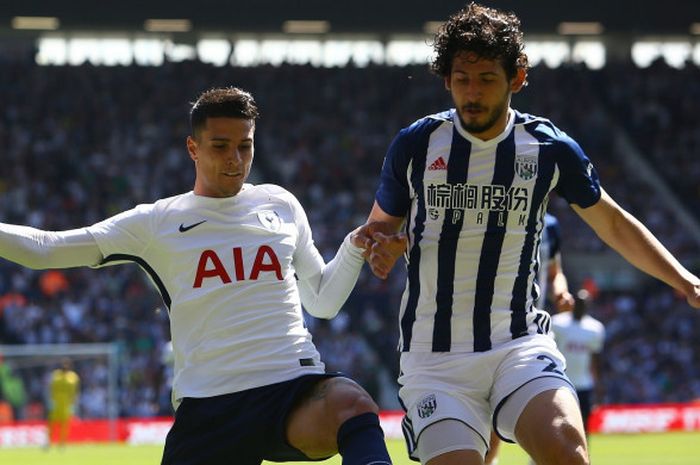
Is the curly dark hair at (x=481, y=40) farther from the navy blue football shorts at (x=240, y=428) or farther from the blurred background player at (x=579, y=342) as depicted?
the blurred background player at (x=579, y=342)

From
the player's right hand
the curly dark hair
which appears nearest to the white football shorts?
the player's right hand

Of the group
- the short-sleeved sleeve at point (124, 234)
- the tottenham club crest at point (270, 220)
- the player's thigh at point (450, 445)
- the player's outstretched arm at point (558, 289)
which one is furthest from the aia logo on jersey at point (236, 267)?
the player's outstretched arm at point (558, 289)

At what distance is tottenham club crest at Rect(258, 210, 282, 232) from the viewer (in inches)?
247

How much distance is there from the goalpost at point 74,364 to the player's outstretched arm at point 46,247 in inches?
839

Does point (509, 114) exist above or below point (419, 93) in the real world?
above

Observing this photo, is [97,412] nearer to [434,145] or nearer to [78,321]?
[78,321]

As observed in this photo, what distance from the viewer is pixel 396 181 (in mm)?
6203

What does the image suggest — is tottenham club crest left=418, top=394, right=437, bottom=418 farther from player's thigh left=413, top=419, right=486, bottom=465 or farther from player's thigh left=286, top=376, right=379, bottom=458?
player's thigh left=286, top=376, right=379, bottom=458

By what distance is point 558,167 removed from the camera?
6188 mm

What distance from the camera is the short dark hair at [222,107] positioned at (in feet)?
20.5

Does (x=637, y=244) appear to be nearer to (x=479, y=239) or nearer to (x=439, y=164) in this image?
(x=479, y=239)

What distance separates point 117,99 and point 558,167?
31.1 m

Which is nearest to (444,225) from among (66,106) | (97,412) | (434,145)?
(434,145)

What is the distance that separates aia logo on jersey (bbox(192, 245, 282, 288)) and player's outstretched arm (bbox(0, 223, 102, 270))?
1.53 ft
